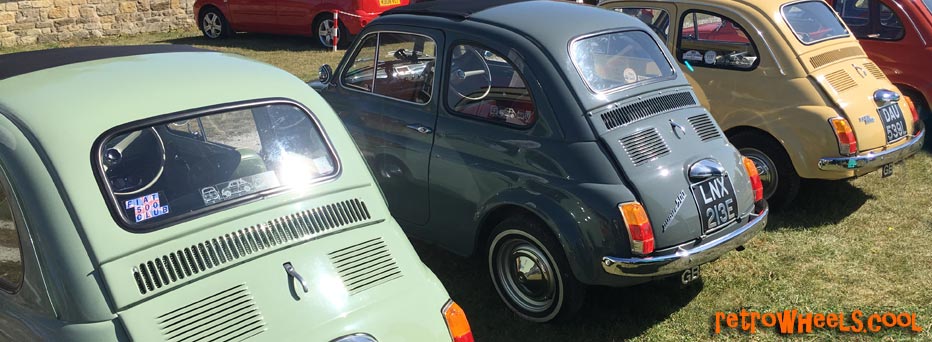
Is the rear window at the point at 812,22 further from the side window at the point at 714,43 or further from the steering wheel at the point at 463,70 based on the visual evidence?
the steering wheel at the point at 463,70

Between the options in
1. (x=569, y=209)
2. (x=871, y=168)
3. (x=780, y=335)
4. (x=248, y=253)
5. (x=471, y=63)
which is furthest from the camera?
(x=871, y=168)

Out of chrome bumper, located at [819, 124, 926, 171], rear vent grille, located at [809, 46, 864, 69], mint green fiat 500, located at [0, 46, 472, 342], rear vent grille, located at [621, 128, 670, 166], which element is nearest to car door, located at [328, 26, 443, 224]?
rear vent grille, located at [621, 128, 670, 166]

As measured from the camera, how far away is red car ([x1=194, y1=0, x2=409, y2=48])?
526 inches

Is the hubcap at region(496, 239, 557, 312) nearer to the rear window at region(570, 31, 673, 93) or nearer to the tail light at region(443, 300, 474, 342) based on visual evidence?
the rear window at region(570, 31, 673, 93)

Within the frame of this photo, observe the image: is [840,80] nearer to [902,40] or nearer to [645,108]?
[902,40]

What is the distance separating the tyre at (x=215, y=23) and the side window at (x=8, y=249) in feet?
40.6

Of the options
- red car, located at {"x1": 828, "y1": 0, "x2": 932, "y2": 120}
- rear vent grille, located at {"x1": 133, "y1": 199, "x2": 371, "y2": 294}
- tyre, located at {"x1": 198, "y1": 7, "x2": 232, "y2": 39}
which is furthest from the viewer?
tyre, located at {"x1": 198, "y1": 7, "x2": 232, "y2": 39}

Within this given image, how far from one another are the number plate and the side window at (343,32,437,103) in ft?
12.3

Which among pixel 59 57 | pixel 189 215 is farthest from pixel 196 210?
pixel 59 57

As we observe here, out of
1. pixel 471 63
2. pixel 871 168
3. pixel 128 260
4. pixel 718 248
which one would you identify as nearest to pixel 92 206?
pixel 128 260

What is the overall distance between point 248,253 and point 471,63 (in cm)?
252

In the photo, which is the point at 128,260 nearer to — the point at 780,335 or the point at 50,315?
the point at 50,315

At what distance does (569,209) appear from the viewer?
13.7ft

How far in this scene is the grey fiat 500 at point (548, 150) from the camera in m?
4.17
